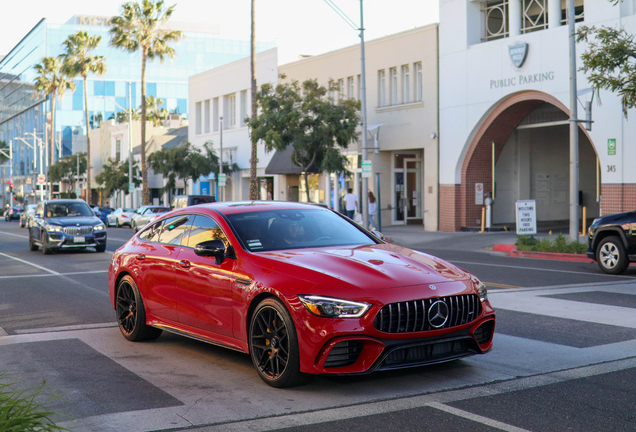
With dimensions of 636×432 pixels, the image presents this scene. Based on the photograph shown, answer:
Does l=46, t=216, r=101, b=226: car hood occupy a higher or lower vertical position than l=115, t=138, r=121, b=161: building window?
lower

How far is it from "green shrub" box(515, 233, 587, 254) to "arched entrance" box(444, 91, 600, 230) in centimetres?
761

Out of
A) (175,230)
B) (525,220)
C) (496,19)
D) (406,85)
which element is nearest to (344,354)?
(175,230)

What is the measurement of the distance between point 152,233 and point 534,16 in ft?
74.7

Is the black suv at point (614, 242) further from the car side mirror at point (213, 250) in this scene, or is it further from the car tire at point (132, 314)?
the car side mirror at point (213, 250)

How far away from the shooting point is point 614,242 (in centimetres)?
1446

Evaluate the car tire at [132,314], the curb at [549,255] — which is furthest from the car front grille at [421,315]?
the curb at [549,255]

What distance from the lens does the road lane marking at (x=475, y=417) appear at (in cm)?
486

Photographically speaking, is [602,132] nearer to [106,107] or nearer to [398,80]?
[398,80]

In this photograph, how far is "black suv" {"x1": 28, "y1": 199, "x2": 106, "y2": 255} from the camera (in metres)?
21.1

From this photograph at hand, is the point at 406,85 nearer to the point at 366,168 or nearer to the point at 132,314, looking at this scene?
the point at 366,168

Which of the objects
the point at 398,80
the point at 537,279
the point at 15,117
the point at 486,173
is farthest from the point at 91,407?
the point at 15,117

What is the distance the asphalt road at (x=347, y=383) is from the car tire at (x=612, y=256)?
14.7ft

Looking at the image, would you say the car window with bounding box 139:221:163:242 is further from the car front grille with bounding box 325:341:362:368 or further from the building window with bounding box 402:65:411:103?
the building window with bounding box 402:65:411:103

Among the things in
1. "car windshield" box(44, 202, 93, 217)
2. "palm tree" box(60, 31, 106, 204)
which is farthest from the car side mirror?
"palm tree" box(60, 31, 106, 204)
